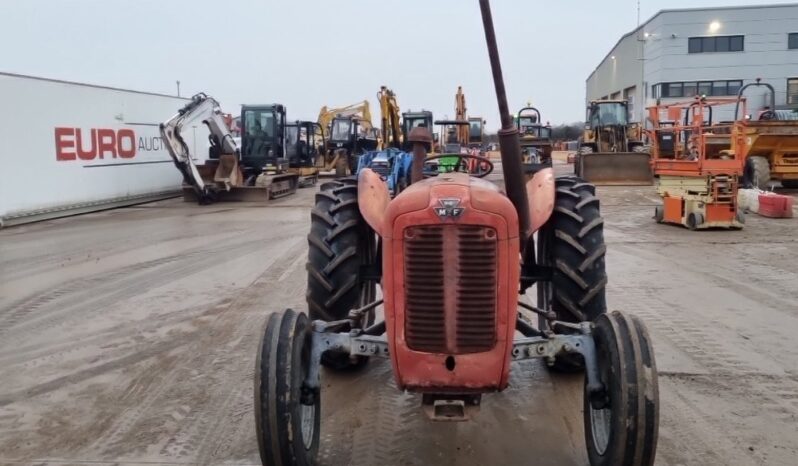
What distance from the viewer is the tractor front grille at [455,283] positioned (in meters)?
3.26

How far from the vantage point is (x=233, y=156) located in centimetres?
2023

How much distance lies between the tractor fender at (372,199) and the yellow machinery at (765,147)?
13.5 metres

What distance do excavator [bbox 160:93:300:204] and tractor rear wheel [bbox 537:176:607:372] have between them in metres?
14.9

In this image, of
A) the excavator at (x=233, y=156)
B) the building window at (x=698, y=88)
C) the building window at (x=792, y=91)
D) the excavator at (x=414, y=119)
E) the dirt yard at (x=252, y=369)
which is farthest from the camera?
the building window at (x=698, y=88)

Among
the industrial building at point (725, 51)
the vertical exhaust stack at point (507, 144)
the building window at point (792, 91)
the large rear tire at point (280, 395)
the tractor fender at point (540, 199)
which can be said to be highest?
the industrial building at point (725, 51)

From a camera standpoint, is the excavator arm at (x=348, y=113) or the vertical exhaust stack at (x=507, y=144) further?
the excavator arm at (x=348, y=113)

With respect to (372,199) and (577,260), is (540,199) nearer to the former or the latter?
(577,260)

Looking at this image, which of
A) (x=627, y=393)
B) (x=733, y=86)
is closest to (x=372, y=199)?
(x=627, y=393)

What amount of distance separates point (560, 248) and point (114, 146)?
16.8 m

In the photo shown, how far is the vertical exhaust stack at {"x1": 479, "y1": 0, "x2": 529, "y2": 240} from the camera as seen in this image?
3.45 m

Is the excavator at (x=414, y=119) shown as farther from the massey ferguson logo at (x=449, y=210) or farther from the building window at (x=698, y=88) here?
the building window at (x=698, y=88)

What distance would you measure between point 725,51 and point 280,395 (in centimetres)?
4809

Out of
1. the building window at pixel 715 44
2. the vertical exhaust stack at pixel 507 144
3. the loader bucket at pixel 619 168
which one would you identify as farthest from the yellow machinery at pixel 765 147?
the building window at pixel 715 44

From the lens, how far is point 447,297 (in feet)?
10.8
